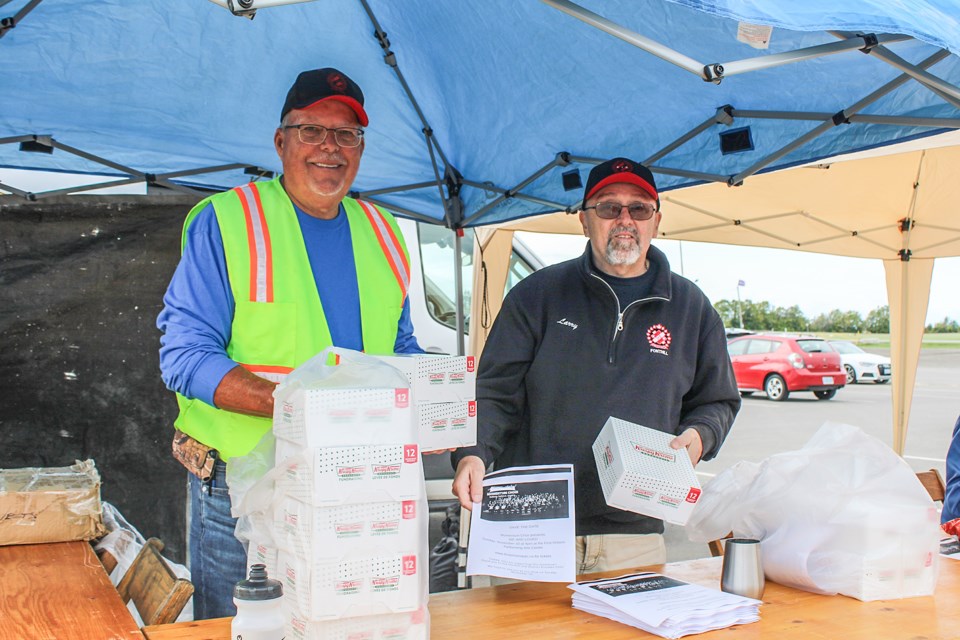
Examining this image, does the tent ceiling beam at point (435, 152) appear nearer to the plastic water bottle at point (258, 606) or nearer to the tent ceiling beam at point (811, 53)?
the tent ceiling beam at point (811, 53)

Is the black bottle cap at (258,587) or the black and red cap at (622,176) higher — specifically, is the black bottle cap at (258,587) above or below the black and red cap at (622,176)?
below

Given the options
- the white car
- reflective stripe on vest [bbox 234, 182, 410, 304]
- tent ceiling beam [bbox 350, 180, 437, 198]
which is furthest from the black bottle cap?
the white car

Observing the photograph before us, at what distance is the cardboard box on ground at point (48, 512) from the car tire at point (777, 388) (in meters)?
15.6

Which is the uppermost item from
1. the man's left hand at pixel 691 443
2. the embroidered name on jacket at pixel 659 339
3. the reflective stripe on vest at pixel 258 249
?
the reflective stripe on vest at pixel 258 249

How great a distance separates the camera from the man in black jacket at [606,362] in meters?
2.35

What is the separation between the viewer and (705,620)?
5.00 ft

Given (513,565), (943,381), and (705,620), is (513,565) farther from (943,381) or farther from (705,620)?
(943,381)

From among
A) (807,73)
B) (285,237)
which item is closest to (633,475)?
(285,237)

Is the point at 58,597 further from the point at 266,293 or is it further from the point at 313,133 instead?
the point at 313,133

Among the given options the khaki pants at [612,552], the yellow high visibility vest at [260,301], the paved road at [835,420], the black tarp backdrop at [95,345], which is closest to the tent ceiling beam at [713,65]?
the yellow high visibility vest at [260,301]

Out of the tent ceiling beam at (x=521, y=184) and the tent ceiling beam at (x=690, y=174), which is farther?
the tent ceiling beam at (x=521, y=184)

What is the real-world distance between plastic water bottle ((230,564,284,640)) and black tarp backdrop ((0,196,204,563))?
140 inches

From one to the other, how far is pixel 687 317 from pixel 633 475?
0.79 meters

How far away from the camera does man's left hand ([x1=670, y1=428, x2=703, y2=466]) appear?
1.99 metres
